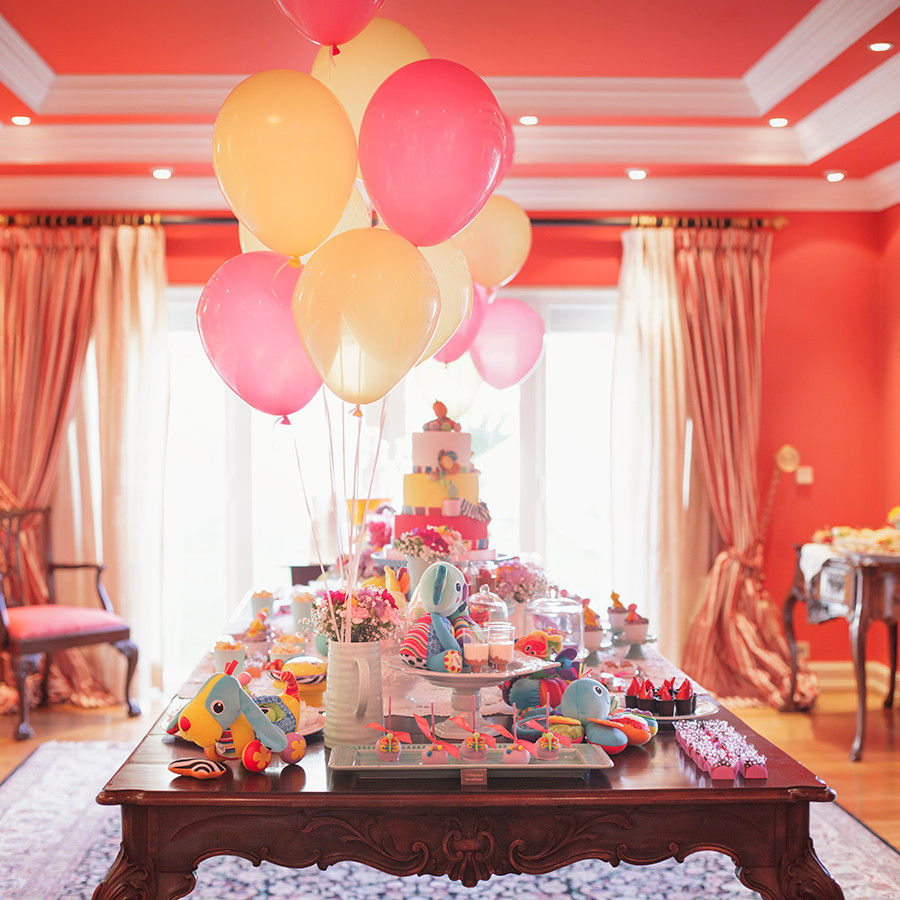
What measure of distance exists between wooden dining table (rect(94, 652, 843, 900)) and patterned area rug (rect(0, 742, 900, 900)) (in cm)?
122

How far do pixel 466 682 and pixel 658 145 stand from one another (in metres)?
3.50

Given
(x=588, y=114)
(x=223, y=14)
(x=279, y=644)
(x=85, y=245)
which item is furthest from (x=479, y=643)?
(x=85, y=245)

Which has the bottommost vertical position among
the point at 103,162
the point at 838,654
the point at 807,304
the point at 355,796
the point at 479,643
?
the point at 838,654

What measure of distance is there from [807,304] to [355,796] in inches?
175

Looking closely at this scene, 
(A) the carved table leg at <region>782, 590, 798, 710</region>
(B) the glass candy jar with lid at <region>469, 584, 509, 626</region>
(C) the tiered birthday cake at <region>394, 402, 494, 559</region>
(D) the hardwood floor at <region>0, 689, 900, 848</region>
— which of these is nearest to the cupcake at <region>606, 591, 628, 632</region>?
(C) the tiered birthday cake at <region>394, 402, 494, 559</region>

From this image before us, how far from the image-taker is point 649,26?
3.83 meters

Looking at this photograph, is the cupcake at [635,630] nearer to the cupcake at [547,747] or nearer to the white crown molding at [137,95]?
the cupcake at [547,747]

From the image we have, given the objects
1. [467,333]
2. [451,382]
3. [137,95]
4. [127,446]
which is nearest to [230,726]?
[467,333]

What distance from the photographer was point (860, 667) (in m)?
4.32

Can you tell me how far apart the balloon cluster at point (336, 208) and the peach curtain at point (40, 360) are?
124 inches

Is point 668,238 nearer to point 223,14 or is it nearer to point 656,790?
point 223,14

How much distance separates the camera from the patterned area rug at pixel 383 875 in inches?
119

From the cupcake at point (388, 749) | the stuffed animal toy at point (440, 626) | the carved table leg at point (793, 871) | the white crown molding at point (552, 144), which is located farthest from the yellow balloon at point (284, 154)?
the white crown molding at point (552, 144)

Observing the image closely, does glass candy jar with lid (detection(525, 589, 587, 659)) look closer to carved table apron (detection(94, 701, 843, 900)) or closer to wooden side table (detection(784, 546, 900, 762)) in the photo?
carved table apron (detection(94, 701, 843, 900))
